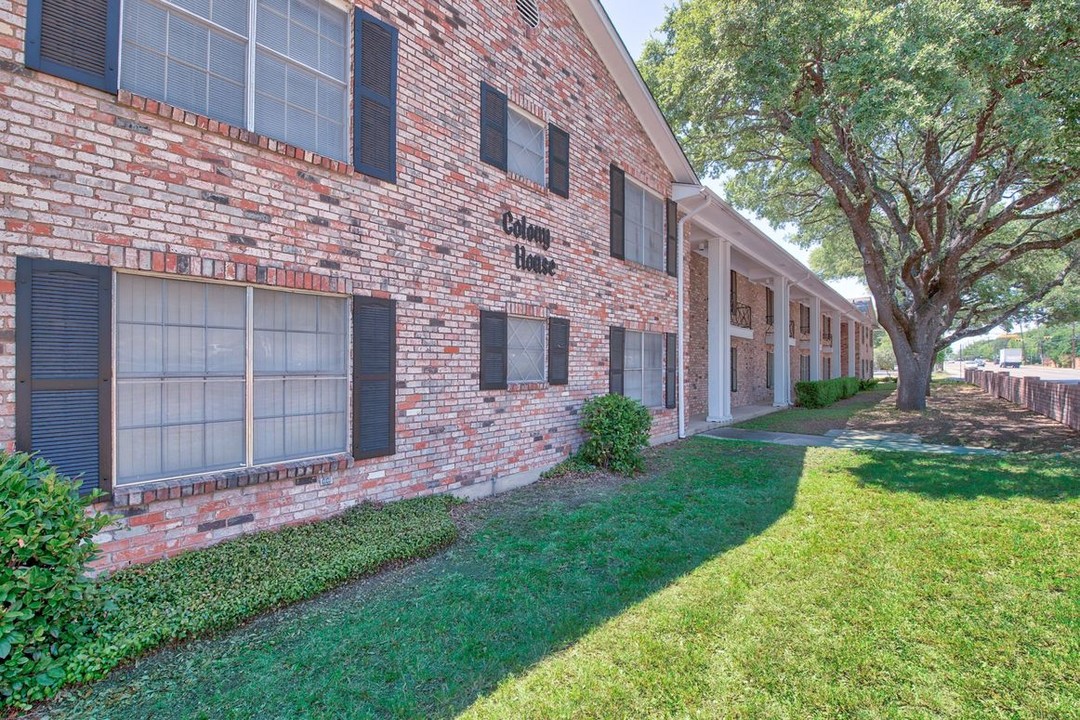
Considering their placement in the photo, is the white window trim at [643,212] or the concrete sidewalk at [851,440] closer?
the white window trim at [643,212]

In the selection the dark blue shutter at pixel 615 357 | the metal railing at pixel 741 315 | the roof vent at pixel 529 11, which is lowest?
the dark blue shutter at pixel 615 357

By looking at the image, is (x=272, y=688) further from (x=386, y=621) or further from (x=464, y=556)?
(x=464, y=556)

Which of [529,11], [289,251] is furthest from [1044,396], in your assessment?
[289,251]

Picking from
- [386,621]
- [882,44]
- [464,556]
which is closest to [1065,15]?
[882,44]

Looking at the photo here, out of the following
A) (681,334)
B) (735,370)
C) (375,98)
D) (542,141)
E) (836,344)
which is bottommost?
(735,370)

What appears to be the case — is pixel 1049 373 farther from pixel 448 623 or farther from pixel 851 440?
pixel 448 623

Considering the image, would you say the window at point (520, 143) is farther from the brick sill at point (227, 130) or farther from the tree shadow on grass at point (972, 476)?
the tree shadow on grass at point (972, 476)

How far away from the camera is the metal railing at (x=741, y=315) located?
1797 cm

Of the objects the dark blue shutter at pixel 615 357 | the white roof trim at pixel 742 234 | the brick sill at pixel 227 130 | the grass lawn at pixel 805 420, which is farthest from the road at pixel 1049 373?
the brick sill at pixel 227 130

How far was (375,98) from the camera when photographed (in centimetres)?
530

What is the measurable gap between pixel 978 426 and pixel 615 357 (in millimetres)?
10809

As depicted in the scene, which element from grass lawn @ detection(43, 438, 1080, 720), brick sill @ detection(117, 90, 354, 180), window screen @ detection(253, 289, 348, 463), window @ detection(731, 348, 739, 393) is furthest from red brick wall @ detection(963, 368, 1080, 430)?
brick sill @ detection(117, 90, 354, 180)

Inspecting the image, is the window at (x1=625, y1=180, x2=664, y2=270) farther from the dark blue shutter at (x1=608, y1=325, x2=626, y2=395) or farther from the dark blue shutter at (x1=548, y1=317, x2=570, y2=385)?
the dark blue shutter at (x1=548, y1=317, x2=570, y2=385)

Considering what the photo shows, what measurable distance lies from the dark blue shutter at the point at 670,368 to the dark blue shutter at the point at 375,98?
7.19 m
